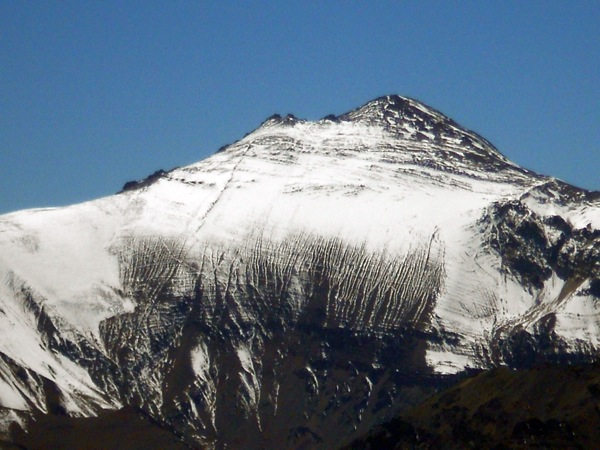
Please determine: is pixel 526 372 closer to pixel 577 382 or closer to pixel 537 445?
pixel 577 382

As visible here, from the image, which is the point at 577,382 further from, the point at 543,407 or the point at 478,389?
the point at 478,389

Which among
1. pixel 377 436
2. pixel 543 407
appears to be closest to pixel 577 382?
pixel 543 407

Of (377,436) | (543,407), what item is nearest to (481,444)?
(543,407)

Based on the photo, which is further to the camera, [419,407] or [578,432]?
[419,407]

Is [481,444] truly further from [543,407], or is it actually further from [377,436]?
[377,436]

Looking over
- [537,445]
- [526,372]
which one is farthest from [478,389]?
[537,445]

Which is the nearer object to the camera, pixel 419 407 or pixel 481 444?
pixel 481 444

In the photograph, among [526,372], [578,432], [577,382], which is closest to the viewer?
[578,432]

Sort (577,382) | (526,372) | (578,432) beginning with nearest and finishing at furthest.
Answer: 1. (578,432)
2. (577,382)
3. (526,372)
